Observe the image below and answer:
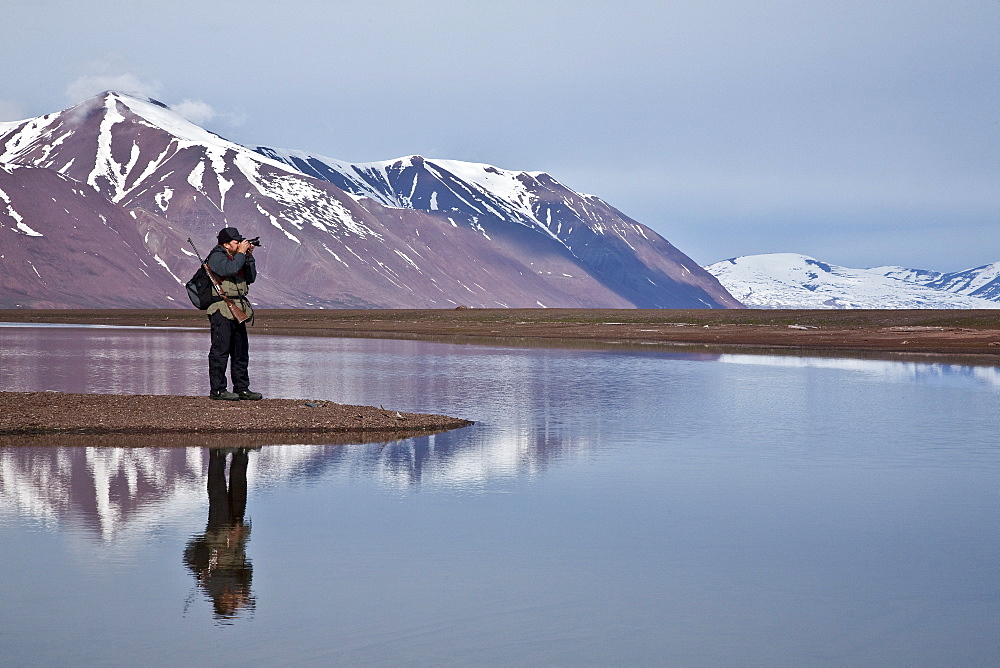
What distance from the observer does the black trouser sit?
20844 mm

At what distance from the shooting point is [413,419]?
71.1 ft

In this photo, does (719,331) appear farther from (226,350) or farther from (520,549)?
(520,549)

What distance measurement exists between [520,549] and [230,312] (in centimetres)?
1105

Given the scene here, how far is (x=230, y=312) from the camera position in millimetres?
20656

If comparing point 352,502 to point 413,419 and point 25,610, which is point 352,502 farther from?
point 413,419

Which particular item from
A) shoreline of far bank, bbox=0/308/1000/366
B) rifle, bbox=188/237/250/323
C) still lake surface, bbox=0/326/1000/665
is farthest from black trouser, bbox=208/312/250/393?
shoreline of far bank, bbox=0/308/1000/366

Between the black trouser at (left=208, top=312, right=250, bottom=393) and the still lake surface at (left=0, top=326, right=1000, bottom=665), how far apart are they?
11.8 ft

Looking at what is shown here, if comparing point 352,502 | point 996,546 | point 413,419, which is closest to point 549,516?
point 352,502

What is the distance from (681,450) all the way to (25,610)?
12287 millimetres

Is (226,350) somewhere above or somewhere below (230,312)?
below

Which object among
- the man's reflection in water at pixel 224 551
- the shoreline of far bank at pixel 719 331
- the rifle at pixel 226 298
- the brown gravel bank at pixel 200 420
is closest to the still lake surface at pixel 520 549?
the man's reflection in water at pixel 224 551

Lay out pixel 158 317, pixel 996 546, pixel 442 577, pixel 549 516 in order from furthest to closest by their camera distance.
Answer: pixel 158 317
pixel 549 516
pixel 996 546
pixel 442 577

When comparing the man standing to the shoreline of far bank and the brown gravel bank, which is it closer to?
the brown gravel bank

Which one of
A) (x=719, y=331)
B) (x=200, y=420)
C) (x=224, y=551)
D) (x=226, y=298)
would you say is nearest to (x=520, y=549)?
(x=224, y=551)
